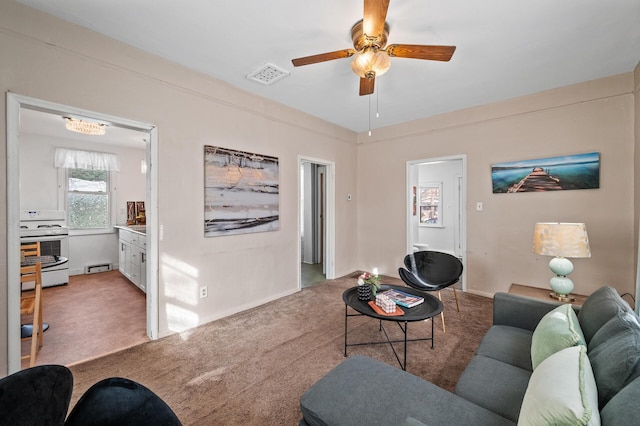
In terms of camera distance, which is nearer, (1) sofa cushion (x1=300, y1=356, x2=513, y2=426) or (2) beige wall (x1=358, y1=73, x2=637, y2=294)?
(1) sofa cushion (x1=300, y1=356, x2=513, y2=426)

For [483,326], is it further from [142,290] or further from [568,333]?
[142,290]

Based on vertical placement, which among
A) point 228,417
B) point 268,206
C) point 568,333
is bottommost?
point 228,417

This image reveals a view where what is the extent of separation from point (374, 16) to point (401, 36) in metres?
0.76

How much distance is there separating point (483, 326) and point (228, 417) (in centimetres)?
265

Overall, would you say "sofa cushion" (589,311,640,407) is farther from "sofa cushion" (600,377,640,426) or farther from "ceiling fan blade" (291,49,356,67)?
"ceiling fan blade" (291,49,356,67)

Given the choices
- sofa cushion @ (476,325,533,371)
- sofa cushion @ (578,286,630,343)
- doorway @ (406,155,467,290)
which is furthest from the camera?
doorway @ (406,155,467,290)

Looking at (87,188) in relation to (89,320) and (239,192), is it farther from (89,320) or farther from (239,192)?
(239,192)

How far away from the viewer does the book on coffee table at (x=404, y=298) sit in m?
2.36

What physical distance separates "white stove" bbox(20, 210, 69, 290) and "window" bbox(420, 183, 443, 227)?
305 inches

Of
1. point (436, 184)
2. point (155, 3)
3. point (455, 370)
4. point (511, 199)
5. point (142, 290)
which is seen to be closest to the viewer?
point (155, 3)

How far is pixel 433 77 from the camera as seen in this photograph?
9.84ft

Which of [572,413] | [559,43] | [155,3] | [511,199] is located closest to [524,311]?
[572,413]

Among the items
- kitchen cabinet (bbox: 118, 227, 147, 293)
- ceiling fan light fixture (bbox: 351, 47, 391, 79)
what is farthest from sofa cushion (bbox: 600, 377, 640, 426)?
kitchen cabinet (bbox: 118, 227, 147, 293)

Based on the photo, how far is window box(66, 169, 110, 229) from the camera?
519 centimetres
